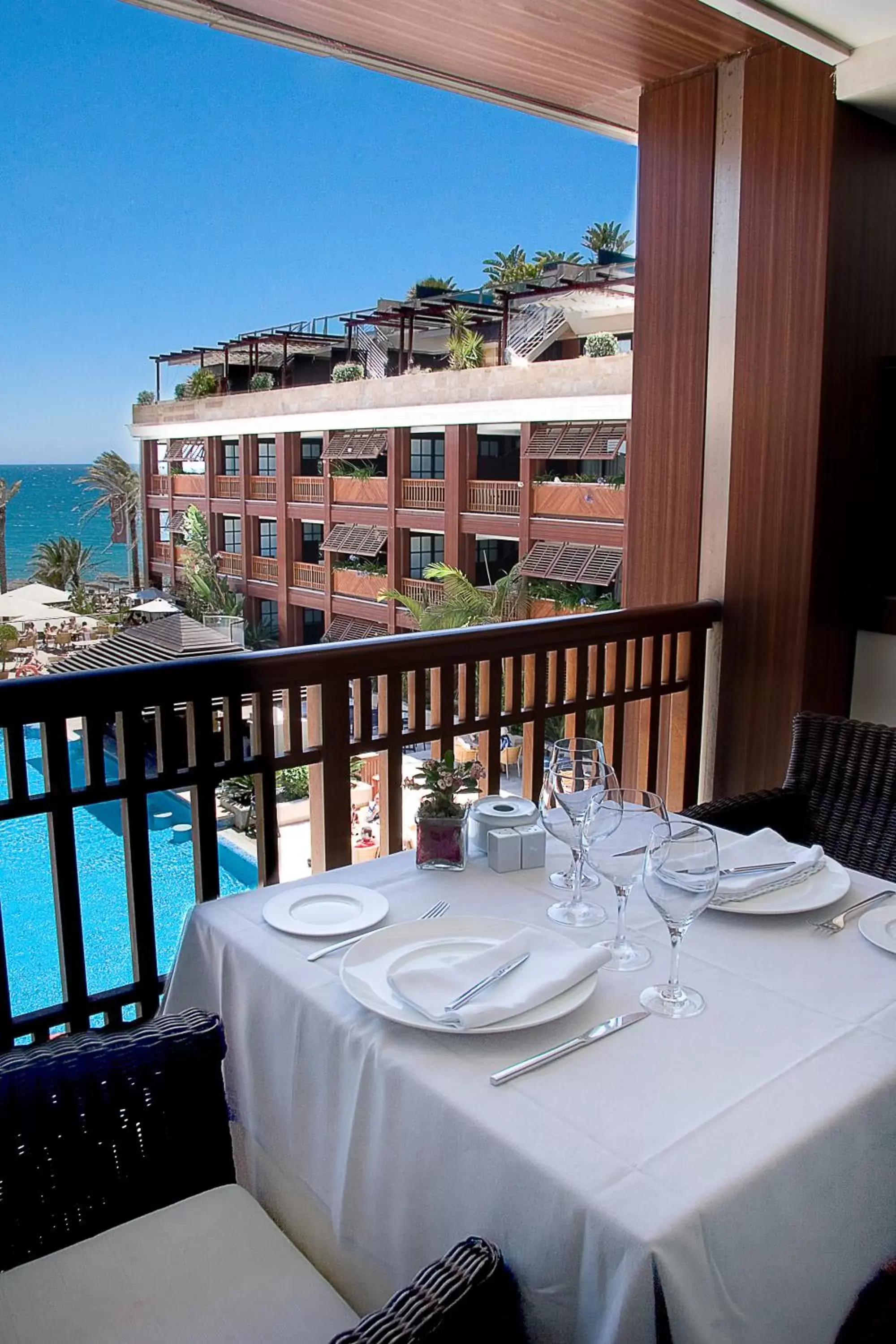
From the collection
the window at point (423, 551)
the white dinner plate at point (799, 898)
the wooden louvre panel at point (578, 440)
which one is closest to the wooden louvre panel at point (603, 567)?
the wooden louvre panel at point (578, 440)

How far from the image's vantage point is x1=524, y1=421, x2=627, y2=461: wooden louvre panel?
1820 cm

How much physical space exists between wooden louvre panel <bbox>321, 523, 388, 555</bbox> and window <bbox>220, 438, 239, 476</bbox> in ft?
17.0

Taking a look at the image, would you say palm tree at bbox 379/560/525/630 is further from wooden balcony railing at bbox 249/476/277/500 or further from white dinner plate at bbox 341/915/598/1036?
white dinner plate at bbox 341/915/598/1036

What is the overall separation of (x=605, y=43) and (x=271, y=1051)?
2845 millimetres

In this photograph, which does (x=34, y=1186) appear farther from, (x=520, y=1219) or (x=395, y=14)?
(x=395, y=14)

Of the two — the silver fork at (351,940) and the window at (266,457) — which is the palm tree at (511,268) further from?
the silver fork at (351,940)

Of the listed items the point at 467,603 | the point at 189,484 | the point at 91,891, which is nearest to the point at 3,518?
the point at 189,484

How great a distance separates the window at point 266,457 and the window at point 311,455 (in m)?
0.94

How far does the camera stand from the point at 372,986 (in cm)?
112

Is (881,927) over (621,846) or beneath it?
beneath

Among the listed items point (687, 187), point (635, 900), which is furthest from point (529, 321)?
point (635, 900)

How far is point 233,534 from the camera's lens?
2948 centimetres

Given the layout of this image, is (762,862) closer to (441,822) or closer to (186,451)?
(441,822)

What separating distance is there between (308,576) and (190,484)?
21.5ft
